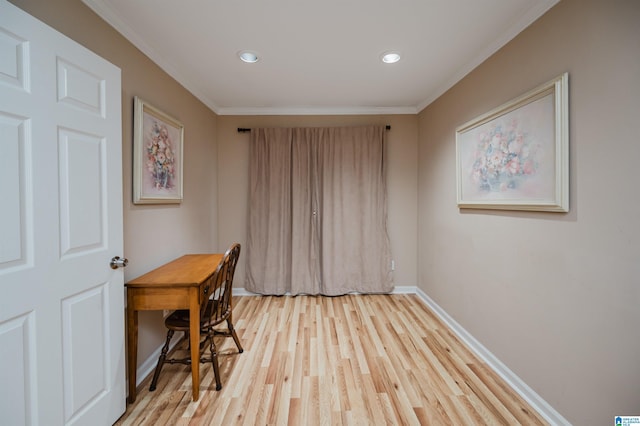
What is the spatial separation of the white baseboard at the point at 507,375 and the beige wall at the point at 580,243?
0.05 m

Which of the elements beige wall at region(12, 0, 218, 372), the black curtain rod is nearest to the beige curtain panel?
the black curtain rod

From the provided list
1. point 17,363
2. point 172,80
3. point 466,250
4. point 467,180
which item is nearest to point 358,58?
point 467,180

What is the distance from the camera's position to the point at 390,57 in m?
2.18

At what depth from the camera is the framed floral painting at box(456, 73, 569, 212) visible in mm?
1435

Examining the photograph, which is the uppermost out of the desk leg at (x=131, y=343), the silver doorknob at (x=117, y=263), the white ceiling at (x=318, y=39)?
the white ceiling at (x=318, y=39)

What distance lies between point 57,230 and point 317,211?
8.33 feet

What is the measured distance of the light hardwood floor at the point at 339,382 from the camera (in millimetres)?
1563

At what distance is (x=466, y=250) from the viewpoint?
7.82ft

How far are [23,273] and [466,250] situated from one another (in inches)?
114

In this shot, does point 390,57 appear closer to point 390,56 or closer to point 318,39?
point 390,56

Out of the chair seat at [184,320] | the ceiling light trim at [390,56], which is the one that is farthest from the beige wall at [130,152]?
the ceiling light trim at [390,56]

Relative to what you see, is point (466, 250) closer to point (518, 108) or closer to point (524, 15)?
point (518, 108)

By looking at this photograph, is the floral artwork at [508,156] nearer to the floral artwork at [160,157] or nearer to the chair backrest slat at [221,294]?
the chair backrest slat at [221,294]

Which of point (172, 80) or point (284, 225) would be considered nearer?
point (172, 80)
